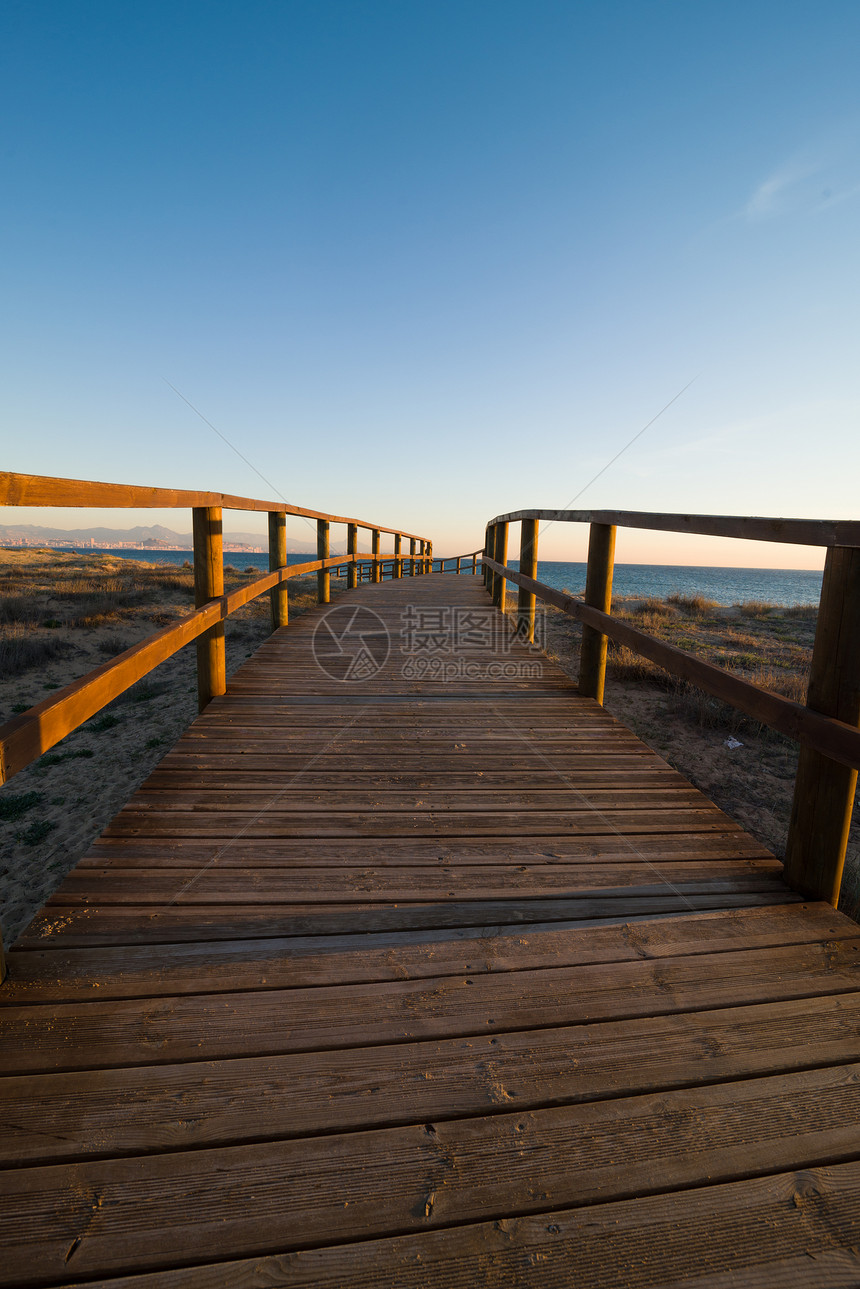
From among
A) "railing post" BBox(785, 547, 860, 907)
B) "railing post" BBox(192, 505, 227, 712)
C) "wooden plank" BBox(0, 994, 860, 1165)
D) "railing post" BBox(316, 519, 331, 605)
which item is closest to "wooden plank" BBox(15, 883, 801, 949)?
"railing post" BBox(785, 547, 860, 907)

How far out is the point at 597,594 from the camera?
3.66 meters

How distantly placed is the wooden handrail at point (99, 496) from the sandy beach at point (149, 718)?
9.64 feet

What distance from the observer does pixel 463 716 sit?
3.55 metres

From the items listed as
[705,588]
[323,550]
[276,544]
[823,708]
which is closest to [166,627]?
[823,708]

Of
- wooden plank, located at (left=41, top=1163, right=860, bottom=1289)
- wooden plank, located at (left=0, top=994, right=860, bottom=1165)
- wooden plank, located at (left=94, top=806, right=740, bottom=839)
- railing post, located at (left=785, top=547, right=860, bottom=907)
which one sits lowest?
wooden plank, located at (left=41, top=1163, right=860, bottom=1289)

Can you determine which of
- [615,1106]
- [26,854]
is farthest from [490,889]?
[26,854]

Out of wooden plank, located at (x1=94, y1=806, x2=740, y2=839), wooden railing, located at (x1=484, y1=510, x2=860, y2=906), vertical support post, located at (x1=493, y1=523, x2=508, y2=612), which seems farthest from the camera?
vertical support post, located at (x1=493, y1=523, x2=508, y2=612)

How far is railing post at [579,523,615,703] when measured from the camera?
3592 millimetres

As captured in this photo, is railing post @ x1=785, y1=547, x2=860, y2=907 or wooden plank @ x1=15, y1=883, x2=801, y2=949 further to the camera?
railing post @ x1=785, y1=547, x2=860, y2=907

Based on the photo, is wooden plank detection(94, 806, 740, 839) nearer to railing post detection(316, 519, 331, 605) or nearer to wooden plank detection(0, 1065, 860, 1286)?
wooden plank detection(0, 1065, 860, 1286)

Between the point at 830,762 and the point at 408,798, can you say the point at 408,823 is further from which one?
the point at 830,762

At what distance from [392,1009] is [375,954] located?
186 millimetres

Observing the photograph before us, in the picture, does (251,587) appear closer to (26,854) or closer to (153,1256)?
(26,854)

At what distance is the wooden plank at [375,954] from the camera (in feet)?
4.76
